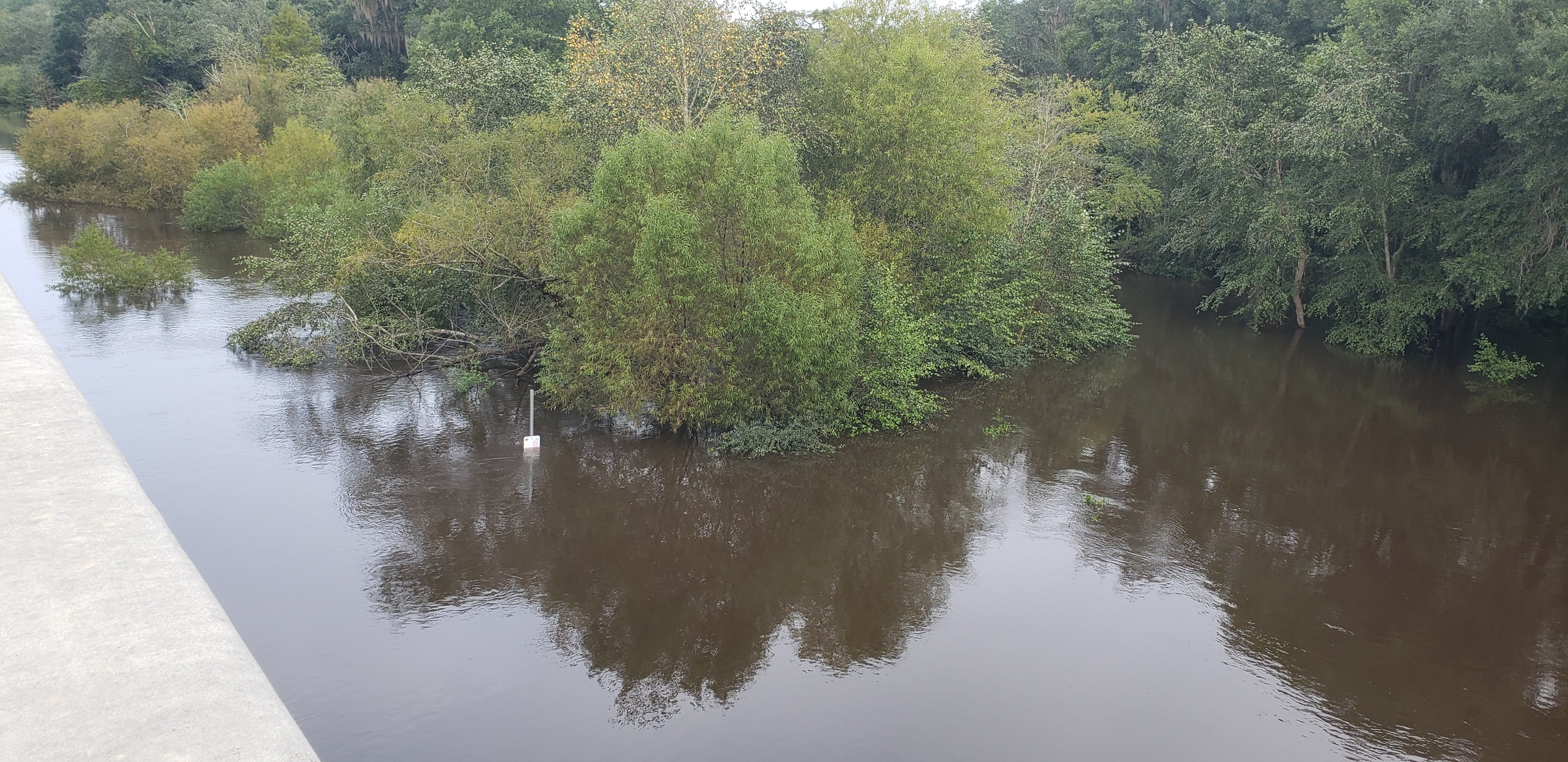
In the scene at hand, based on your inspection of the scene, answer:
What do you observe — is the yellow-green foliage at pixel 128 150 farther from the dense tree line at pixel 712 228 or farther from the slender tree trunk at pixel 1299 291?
the slender tree trunk at pixel 1299 291

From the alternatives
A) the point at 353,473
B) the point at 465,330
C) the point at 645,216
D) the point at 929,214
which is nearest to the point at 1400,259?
the point at 929,214

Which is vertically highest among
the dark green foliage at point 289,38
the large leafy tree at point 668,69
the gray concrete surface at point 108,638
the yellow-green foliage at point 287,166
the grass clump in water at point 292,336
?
the dark green foliage at point 289,38

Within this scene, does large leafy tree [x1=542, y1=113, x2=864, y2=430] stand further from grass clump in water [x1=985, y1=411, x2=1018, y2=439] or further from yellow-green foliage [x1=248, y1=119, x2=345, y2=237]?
yellow-green foliage [x1=248, y1=119, x2=345, y2=237]

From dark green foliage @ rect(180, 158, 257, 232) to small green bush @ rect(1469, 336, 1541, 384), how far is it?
144 ft

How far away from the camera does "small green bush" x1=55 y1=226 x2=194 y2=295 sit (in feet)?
91.8

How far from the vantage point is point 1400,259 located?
2897cm

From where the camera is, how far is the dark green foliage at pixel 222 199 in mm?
40312

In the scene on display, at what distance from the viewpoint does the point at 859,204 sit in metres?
22.4

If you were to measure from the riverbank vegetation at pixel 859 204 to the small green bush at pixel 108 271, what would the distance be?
4327 mm

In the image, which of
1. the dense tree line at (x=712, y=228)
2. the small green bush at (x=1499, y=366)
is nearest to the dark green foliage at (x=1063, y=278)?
the dense tree line at (x=712, y=228)

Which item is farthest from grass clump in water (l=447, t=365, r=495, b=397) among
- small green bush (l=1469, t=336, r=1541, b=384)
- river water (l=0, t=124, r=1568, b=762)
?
small green bush (l=1469, t=336, r=1541, b=384)

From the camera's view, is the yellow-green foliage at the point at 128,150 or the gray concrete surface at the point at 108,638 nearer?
the gray concrete surface at the point at 108,638

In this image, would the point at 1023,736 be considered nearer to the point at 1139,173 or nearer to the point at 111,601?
the point at 111,601

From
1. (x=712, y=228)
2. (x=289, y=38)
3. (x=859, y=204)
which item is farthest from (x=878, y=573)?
(x=289, y=38)
